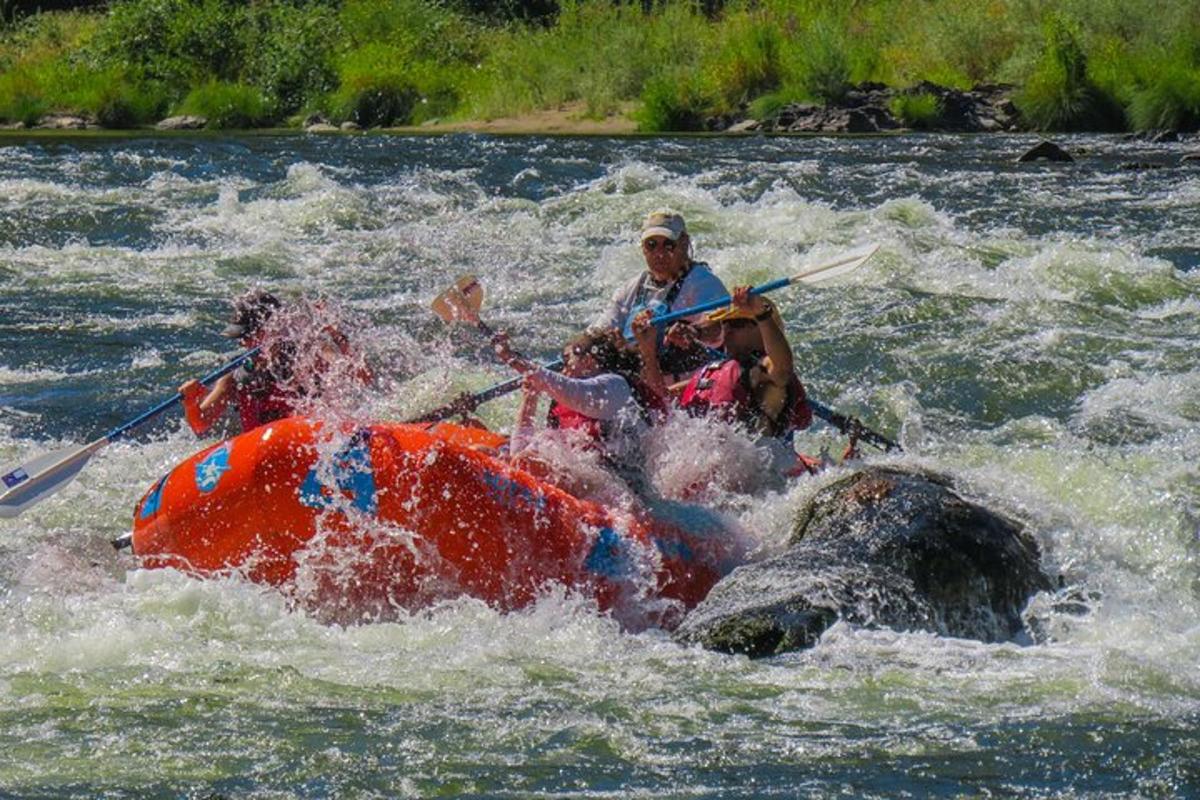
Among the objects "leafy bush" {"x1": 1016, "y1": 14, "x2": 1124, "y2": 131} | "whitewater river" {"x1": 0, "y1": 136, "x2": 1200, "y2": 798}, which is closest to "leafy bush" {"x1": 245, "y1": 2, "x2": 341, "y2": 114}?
"leafy bush" {"x1": 1016, "y1": 14, "x2": 1124, "y2": 131}

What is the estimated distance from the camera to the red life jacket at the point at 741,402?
260 inches

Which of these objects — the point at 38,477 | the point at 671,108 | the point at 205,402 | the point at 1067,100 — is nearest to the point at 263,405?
the point at 205,402

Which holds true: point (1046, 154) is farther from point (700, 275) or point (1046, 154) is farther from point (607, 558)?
point (607, 558)

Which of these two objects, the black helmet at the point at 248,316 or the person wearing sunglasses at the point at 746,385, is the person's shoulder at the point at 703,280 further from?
the black helmet at the point at 248,316

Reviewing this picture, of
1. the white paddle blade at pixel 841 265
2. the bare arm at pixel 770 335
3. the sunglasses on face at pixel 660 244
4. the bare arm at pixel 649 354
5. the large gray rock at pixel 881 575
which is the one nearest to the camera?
the large gray rock at pixel 881 575

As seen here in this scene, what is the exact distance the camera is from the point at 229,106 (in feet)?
103

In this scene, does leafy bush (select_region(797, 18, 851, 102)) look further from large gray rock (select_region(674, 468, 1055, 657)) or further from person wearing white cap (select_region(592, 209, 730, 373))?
large gray rock (select_region(674, 468, 1055, 657))

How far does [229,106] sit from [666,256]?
82.6ft

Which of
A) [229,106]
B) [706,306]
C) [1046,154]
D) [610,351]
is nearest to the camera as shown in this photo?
[610,351]

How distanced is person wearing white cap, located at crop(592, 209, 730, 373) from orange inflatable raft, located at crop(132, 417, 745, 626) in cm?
142

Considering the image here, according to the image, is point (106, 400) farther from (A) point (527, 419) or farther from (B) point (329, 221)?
(B) point (329, 221)

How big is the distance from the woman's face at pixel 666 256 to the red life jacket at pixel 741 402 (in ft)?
2.49

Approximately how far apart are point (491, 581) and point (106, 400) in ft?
13.9

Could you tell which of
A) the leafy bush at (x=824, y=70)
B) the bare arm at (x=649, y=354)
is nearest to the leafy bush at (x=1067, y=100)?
the leafy bush at (x=824, y=70)
